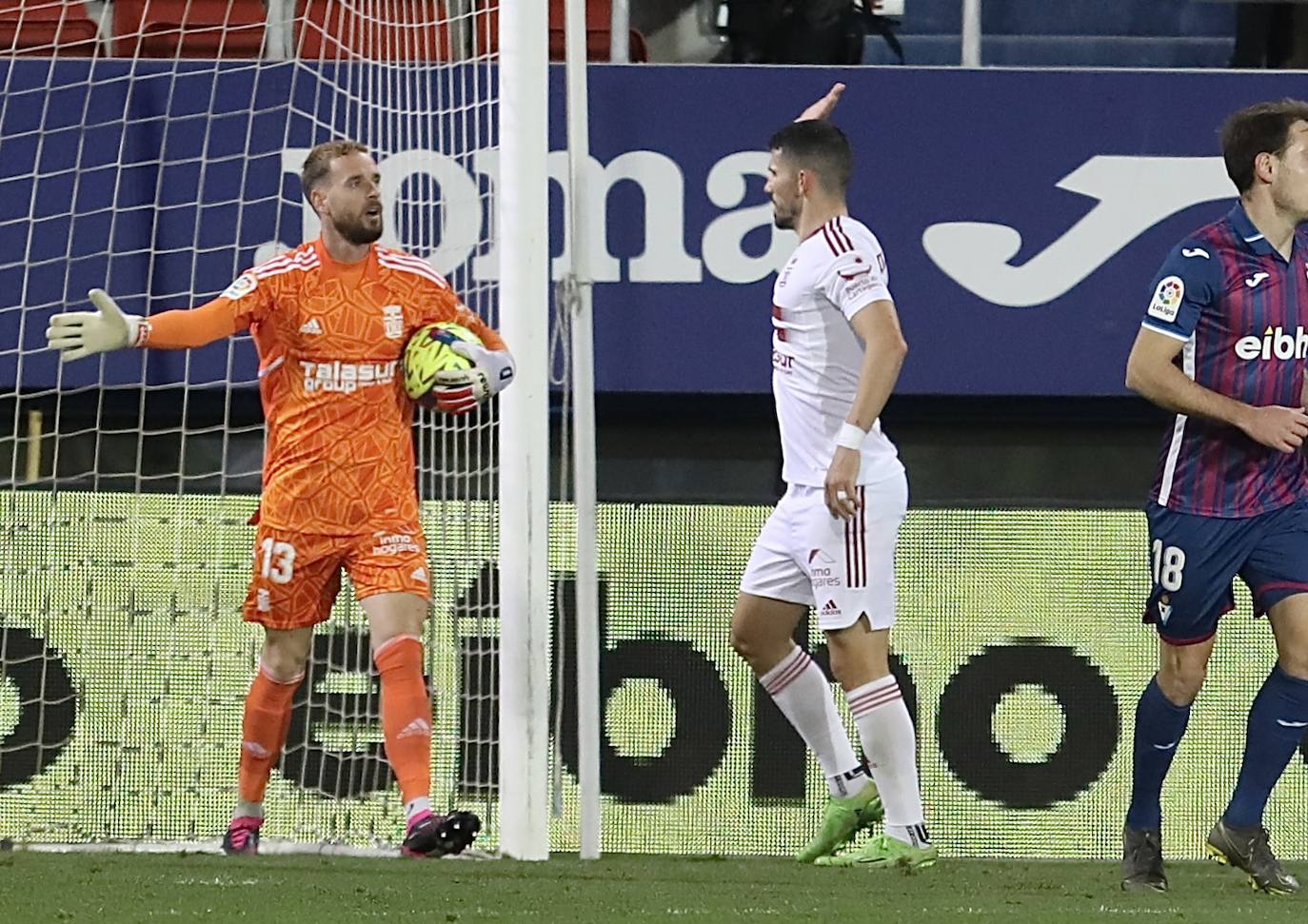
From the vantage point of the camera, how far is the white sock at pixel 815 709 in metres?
5.57

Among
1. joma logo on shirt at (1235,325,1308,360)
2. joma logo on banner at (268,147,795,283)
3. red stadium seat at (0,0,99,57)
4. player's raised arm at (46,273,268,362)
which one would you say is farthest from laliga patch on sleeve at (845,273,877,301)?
red stadium seat at (0,0,99,57)

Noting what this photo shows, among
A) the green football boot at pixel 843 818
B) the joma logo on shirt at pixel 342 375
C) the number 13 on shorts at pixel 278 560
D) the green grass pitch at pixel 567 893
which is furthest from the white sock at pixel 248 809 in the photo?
the green football boot at pixel 843 818

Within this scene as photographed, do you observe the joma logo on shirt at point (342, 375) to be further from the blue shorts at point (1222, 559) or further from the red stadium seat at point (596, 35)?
the red stadium seat at point (596, 35)

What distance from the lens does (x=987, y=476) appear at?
7.64 meters

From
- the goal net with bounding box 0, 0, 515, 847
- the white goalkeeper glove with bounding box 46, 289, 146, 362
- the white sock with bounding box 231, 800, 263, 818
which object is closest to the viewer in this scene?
the white goalkeeper glove with bounding box 46, 289, 146, 362

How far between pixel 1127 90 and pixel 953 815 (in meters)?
2.31

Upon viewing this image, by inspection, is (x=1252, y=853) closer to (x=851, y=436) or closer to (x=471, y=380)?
(x=851, y=436)

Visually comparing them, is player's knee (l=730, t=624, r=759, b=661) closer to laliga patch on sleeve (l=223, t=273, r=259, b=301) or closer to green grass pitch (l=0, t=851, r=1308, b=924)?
green grass pitch (l=0, t=851, r=1308, b=924)

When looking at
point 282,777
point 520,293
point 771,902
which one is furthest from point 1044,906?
point 282,777

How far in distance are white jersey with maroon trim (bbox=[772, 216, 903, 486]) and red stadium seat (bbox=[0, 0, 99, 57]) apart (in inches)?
116

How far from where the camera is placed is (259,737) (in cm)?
562

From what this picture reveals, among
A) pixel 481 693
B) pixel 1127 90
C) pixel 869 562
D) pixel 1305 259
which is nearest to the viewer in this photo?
pixel 1305 259

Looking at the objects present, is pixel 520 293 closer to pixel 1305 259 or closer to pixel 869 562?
pixel 869 562

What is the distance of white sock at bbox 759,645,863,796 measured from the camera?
219 inches
